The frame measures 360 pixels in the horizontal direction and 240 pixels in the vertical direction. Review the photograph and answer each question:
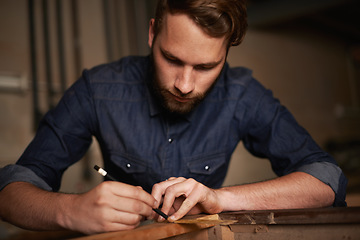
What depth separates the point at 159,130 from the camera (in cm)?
160

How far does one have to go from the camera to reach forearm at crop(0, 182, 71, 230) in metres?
1.03

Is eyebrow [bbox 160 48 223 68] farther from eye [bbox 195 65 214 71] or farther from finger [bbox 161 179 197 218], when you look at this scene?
finger [bbox 161 179 197 218]

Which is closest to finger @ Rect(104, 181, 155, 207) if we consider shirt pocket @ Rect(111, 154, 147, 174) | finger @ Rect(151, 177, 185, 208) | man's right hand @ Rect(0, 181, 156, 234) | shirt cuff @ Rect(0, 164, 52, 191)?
man's right hand @ Rect(0, 181, 156, 234)

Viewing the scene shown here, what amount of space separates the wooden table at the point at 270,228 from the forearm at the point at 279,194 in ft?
0.57

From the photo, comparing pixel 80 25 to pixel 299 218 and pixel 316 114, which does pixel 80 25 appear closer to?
pixel 299 218

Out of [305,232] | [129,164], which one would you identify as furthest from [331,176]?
[129,164]

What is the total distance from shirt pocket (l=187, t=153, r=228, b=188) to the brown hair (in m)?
0.55

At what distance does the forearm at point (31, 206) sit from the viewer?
3.39ft

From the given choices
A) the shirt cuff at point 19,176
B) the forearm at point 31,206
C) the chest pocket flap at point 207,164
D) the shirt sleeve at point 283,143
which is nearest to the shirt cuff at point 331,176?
the shirt sleeve at point 283,143

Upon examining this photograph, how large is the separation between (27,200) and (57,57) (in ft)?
7.84

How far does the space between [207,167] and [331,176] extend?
1.78 ft

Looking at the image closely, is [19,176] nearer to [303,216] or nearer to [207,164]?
[207,164]

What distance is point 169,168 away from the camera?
1.57 metres

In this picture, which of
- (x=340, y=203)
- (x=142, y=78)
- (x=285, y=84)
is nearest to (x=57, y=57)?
(x=142, y=78)
